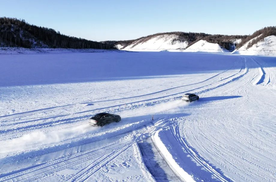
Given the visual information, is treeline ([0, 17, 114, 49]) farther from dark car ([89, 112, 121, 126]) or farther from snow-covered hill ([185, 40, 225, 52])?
snow-covered hill ([185, 40, 225, 52])

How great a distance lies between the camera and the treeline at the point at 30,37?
5009cm

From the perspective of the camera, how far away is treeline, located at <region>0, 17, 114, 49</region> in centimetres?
5009

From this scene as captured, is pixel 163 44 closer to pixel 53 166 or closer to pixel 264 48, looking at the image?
pixel 264 48

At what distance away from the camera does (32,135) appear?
973 cm

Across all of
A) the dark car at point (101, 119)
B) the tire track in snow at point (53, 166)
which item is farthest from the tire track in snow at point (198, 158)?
the dark car at point (101, 119)

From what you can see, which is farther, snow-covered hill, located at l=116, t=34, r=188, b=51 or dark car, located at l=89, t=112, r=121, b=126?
snow-covered hill, located at l=116, t=34, r=188, b=51

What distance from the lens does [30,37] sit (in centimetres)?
5509

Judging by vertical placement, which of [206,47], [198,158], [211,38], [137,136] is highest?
[211,38]

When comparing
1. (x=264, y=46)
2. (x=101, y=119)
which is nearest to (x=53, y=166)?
(x=101, y=119)

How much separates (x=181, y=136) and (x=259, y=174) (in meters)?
3.55

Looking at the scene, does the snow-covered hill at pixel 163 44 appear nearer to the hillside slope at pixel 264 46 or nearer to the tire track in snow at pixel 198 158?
the hillside slope at pixel 264 46

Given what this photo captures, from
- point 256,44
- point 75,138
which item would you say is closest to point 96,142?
point 75,138

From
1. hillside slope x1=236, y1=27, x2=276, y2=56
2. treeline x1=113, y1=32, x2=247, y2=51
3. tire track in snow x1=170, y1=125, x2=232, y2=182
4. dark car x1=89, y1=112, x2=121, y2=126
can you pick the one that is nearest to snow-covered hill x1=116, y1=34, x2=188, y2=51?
treeline x1=113, y1=32, x2=247, y2=51

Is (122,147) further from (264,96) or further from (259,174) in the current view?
(264,96)
